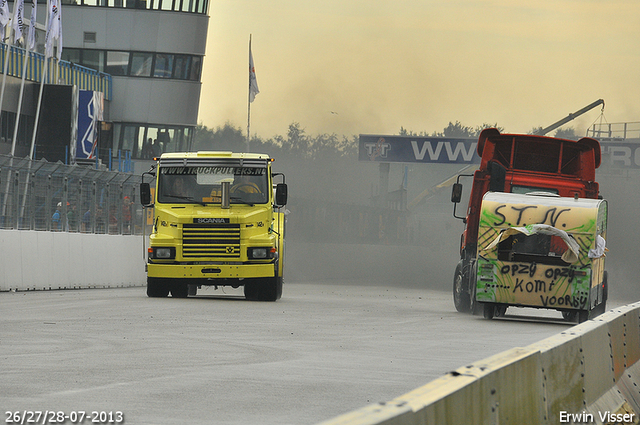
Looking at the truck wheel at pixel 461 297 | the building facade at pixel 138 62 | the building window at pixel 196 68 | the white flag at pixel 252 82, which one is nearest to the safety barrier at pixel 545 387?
the truck wheel at pixel 461 297

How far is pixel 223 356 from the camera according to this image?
11.0 m

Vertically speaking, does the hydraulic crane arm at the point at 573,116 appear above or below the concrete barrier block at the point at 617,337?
above

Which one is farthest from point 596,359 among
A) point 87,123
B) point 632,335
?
point 87,123

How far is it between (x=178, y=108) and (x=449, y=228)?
39.4 metres

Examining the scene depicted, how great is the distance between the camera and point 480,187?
2111cm

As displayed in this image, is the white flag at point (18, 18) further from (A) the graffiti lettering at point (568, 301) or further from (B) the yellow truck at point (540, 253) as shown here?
(A) the graffiti lettering at point (568, 301)

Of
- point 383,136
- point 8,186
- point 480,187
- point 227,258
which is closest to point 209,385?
point 227,258

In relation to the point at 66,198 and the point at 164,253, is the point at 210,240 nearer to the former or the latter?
the point at 164,253

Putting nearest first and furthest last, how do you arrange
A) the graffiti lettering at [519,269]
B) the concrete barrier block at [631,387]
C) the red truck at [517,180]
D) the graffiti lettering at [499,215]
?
the concrete barrier block at [631,387]
the graffiti lettering at [519,269]
the graffiti lettering at [499,215]
the red truck at [517,180]

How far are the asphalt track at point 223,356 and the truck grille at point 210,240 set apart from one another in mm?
1440

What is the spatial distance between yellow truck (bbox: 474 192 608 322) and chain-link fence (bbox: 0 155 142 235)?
10457 mm

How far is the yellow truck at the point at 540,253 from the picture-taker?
17.7 m

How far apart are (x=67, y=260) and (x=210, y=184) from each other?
19.6 feet

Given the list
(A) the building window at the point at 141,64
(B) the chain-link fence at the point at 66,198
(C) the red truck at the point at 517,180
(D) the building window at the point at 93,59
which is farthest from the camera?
(A) the building window at the point at 141,64
